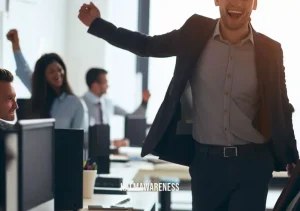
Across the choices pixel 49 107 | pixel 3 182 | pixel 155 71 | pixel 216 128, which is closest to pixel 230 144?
pixel 216 128

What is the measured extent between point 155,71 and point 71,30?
125 cm

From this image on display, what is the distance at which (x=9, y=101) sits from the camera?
10.5 ft

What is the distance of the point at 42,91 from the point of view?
514cm

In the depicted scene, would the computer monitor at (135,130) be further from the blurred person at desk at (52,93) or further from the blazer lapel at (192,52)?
the blazer lapel at (192,52)

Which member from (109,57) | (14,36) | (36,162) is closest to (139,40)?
(36,162)

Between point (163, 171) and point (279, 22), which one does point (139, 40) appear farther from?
point (279, 22)

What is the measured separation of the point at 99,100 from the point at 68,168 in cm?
469

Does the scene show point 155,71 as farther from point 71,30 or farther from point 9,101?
point 9,101

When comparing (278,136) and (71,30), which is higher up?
(71,30)

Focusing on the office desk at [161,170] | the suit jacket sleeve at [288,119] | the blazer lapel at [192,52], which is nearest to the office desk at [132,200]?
the blazer lapel at [192,52]

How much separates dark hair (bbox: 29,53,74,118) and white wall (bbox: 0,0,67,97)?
0.76m

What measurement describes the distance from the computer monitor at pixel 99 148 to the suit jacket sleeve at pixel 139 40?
1.52 m

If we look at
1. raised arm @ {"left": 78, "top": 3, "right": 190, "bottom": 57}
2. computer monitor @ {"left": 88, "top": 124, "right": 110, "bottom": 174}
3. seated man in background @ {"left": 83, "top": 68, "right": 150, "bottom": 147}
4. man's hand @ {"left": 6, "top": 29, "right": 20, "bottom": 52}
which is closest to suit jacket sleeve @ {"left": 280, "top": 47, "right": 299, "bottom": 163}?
raised arm @ {"left": 78, "top": 3, "right": 190, "bottom": 57}

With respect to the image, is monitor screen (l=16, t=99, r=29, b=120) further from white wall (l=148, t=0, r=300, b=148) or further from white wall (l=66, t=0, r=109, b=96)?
white wall (l=66, t=0, r=109, b=96)
